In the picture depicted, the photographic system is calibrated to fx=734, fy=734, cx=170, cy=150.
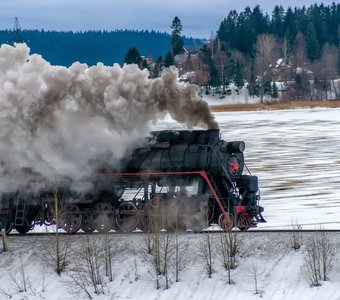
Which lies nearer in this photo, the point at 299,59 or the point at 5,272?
the point at 5,272

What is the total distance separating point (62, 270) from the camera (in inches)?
1184

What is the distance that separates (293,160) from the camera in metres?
58.7

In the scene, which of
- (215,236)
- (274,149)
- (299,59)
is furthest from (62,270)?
(299,59)

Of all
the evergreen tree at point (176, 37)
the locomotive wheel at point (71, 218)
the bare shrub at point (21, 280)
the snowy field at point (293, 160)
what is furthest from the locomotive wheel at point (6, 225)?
the evergreen tree at point (176, 37)

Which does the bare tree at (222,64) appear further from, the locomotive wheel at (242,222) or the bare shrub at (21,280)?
the bare shrub at (21,280)

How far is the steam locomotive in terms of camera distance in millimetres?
29219

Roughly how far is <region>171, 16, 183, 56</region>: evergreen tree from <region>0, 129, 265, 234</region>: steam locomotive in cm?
14447

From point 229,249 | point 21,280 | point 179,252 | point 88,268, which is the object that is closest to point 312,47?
point 179,252

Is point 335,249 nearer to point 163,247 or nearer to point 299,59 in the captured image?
point 163,247

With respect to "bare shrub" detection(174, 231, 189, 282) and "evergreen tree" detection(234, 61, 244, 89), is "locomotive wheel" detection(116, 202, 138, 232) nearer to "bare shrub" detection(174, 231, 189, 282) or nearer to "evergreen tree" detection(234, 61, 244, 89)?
"bare shrub" detection(174, 231, 189, 282)

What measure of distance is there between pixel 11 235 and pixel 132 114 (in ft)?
24.7

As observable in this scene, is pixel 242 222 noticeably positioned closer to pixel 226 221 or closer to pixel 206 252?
pixel 226 221

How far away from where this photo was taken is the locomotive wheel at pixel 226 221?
28656 mm

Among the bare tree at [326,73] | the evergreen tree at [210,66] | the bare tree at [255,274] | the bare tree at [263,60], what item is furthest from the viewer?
the bare tree at [326,73]
